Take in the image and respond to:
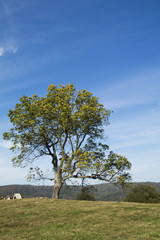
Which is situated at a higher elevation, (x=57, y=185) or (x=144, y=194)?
(x=57, y=185)

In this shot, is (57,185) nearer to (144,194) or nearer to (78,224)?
(144,194)

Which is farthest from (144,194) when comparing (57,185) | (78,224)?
(78,224)

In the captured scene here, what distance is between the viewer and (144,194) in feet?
104

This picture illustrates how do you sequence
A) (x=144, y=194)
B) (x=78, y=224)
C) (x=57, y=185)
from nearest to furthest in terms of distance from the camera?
(x=78, y=224)
(x=57, y=185)
(x=144, y=194)

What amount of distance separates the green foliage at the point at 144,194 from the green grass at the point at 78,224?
52.1 ft

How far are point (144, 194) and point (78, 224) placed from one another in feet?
71.5

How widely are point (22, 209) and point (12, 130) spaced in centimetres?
1270

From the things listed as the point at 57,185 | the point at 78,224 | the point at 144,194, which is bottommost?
the point at 144,194

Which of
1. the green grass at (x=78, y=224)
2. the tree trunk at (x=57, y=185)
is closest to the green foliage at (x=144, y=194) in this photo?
the tree trunk at (x=57, y=185)

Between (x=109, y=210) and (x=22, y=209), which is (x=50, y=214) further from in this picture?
(x=109, y=210)

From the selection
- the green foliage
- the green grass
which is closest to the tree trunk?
the green grass

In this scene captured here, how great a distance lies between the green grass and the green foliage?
52.1ft

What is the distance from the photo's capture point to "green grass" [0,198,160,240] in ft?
33.8

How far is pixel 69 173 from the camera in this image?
27.8 metres
